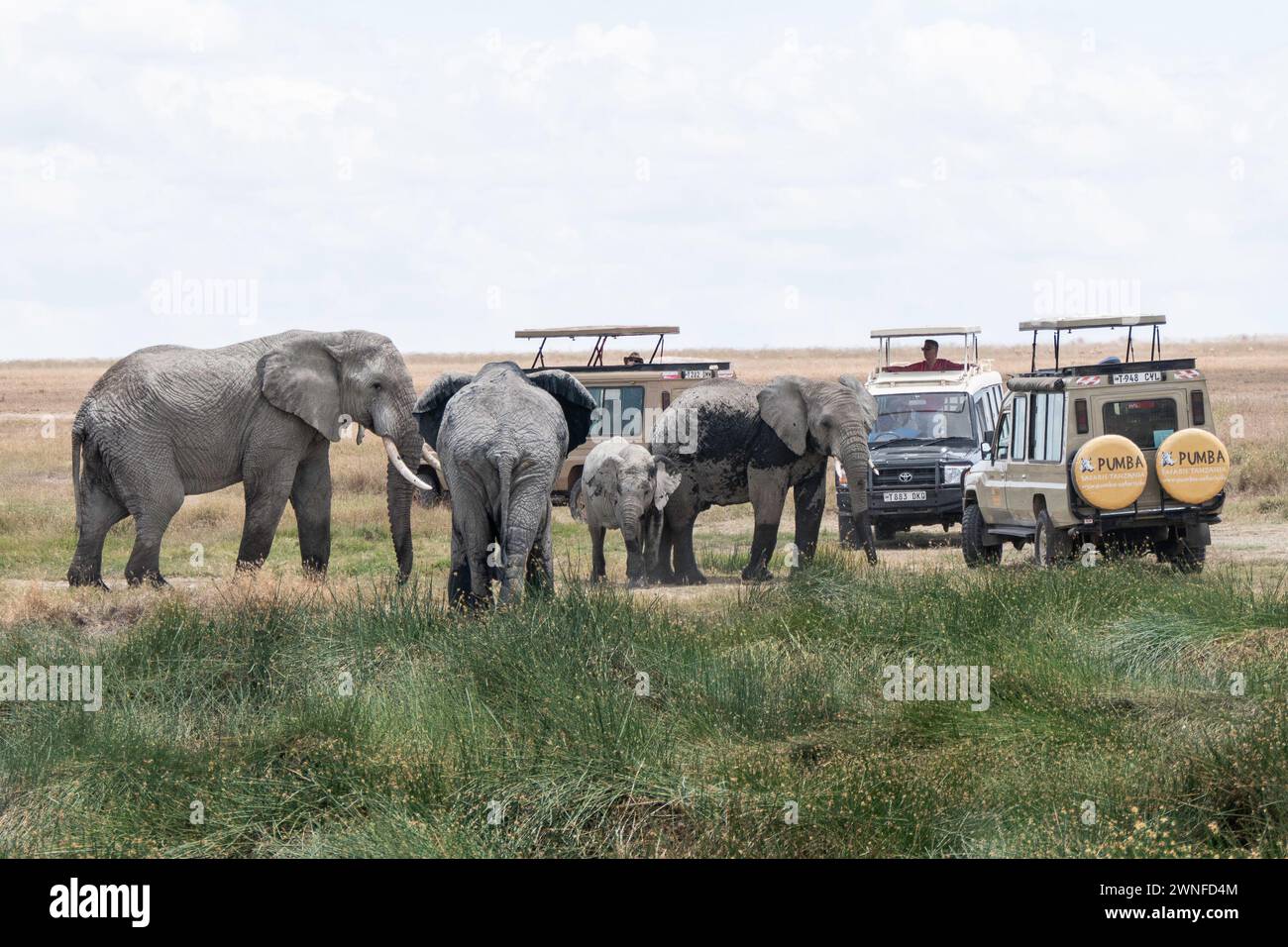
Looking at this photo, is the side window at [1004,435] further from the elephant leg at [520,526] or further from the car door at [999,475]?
the elephant leg at [520,526]

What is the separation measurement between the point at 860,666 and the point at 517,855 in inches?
127

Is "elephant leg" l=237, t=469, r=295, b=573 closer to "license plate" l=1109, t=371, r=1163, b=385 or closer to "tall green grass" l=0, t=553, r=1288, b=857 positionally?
"tall green grass" l=0, t=553, r=1288, b=857

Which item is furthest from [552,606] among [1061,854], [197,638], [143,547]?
[143,547]

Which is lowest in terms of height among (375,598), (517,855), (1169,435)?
(517,855)

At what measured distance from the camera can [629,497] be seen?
53.0 ft

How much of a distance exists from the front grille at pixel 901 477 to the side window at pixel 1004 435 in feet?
9.84

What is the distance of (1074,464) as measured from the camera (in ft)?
50.4

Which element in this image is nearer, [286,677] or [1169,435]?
[286,677]

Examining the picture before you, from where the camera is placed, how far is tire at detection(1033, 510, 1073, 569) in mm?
16016

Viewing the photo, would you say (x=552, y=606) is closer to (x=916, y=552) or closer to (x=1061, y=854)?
(x=1061, y=854)

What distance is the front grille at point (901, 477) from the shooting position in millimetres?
20922

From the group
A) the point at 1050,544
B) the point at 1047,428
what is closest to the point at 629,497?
the point at 1050,544
